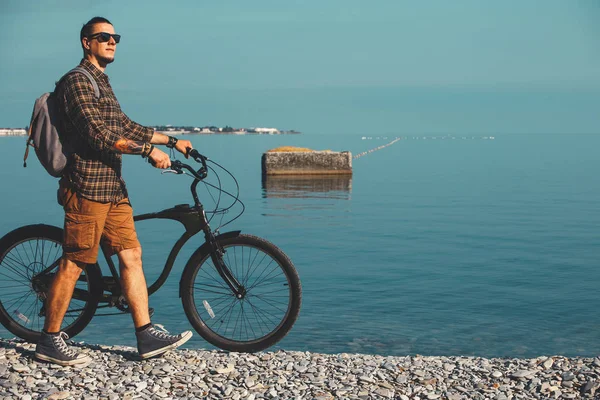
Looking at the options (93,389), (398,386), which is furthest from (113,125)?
(398,386)

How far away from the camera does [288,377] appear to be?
5.66 m

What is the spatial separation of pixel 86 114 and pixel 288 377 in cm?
235

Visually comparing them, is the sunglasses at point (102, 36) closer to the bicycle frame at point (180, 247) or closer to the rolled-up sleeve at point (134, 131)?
the rolled-up sleeve at point (134, 131)

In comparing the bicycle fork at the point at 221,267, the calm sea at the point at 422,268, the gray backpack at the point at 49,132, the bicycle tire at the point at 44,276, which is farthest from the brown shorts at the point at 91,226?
the calm sea at the point at 422,268

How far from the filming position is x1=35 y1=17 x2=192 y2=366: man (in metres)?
5.56

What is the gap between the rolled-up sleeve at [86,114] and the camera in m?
5.51

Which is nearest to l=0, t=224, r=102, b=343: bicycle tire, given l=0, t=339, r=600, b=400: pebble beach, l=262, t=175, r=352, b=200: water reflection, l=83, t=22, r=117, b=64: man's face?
l=0, t=339, r=600, b=400: pebble beach

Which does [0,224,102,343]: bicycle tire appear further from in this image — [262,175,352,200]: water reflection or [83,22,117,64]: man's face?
[262,175,352,200]: water reflection

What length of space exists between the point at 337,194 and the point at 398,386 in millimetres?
30811

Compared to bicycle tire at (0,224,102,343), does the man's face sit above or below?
above

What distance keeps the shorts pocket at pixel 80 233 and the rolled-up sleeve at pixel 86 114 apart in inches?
22.7

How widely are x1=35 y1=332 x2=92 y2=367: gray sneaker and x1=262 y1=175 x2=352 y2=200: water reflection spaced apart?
28.0 meters

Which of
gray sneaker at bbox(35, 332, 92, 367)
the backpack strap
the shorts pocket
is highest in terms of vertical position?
the backpack strap

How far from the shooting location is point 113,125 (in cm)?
577
